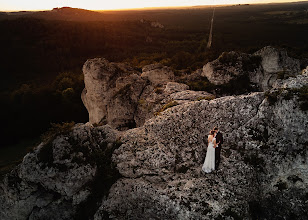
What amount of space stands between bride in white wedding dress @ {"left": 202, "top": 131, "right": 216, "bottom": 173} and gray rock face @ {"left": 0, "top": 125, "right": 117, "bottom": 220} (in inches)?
239

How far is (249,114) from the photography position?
495 inches

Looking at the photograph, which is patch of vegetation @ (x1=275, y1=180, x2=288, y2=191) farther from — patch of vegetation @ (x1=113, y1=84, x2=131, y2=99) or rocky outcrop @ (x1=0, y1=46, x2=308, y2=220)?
patch of vegetation @ (x1=113, y1=84, x2=131, y2=99)

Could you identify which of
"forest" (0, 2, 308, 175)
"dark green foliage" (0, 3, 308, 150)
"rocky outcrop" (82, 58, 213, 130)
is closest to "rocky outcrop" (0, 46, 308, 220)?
"rocky outcrop" (82, 58, 213, 130)

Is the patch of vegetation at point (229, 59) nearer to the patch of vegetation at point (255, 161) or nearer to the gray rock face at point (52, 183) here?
the patch of vegetation at point (255, 161)

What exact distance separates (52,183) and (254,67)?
878 inches

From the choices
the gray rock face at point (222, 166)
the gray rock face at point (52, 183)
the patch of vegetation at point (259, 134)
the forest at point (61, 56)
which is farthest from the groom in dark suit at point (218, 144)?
the forest at point (61, 56)

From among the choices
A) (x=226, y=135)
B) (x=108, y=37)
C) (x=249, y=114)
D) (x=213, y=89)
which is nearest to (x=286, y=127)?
(x=249, y=114)

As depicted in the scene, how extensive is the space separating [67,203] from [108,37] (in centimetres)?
11788

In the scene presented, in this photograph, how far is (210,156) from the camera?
11.0 metres

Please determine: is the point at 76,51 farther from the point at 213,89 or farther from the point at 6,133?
the point at 213,89

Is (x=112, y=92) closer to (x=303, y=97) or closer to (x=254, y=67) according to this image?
(x=254, y=67)

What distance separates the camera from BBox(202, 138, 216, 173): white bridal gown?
35.9 feet

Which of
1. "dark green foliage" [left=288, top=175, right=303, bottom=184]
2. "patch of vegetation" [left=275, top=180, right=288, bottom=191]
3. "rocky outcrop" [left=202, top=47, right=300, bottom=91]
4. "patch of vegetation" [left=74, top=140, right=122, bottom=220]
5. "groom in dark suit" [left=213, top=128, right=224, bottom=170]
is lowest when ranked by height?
"patch of vegetation" [left=74, top=140, right=122, bottom=220]

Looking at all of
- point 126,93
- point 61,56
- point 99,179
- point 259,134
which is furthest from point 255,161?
point 61,56
